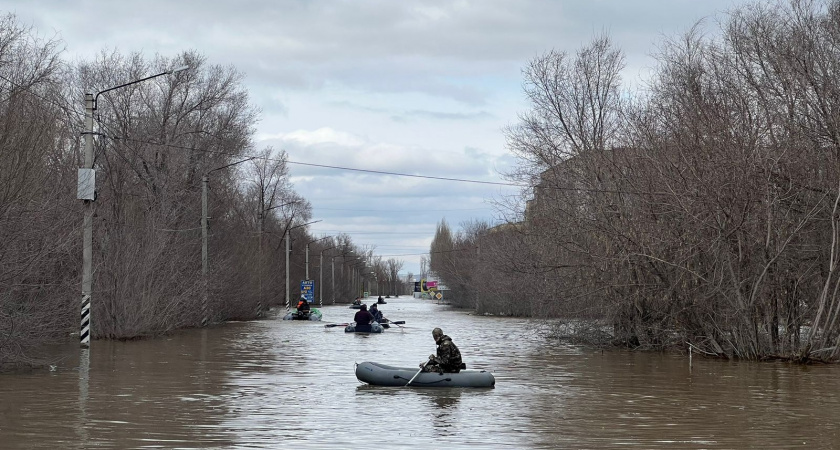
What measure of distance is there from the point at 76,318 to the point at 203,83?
88.4ft

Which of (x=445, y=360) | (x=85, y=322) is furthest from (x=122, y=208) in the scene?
(x=445, y=360)

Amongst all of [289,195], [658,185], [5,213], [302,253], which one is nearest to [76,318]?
[5,213]

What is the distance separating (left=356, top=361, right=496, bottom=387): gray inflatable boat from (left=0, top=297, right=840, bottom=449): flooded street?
21 centimetres

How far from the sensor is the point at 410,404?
745 inches

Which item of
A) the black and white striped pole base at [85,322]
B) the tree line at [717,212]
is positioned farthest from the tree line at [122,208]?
the tree line at [717,212]

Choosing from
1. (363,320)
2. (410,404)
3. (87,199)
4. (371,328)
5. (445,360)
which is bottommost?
(410,404)

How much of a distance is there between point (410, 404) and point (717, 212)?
12.2 metres

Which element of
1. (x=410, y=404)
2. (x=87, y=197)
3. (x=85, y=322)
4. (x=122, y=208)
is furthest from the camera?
(x=122, y=208)

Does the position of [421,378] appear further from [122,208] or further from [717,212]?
[122,208]

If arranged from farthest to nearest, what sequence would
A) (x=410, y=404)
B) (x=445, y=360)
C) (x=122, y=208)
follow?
(x=122, y=208), (x=445, y=360), (x=410, y=404)

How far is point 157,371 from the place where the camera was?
979 inches

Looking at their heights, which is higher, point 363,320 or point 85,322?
point 85,322

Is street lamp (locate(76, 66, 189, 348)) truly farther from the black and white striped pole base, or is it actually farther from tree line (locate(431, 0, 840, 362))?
tree line (locate(431, 0, 840, 362))

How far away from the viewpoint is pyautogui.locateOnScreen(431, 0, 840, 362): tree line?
2712cm
